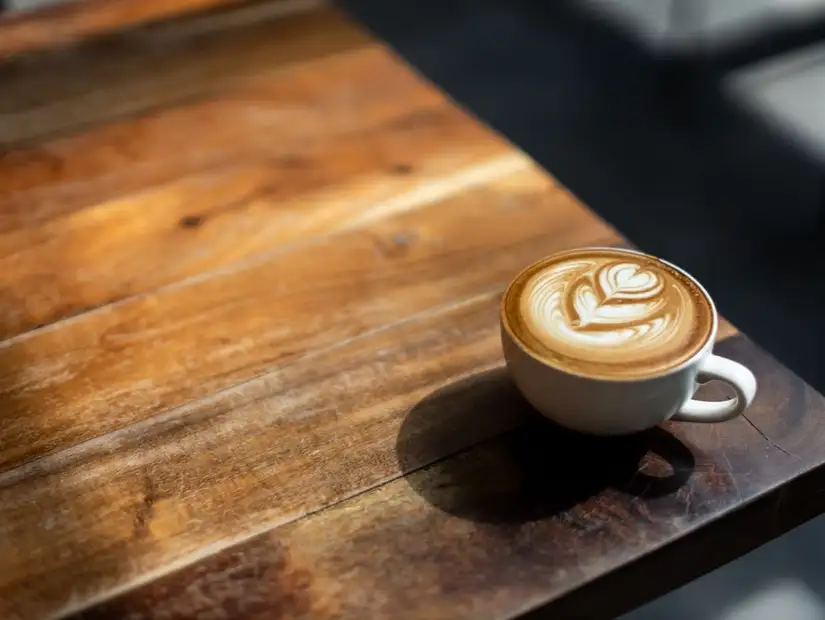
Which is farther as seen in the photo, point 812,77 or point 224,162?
point 812,77

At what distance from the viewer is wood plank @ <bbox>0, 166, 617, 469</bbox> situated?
0.69 m

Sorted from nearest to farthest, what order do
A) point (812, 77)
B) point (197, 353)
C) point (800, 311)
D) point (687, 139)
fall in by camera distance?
1. point (197, 353)
2. point (800, 311)
3. point (812, 77)
4. point (687, 139)

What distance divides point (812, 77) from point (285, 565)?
1473mm

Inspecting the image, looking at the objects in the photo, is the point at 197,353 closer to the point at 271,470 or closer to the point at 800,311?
the point at 271,470

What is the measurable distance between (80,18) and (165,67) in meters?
0.16

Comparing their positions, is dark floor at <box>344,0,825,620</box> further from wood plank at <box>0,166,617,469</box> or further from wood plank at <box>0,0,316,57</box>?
wood plank at <box>0,0,316,57</box>

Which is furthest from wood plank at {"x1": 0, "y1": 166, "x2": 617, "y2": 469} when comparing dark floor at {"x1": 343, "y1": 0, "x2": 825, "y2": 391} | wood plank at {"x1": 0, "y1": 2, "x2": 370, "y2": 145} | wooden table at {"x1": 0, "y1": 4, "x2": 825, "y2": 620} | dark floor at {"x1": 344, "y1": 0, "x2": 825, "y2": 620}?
dark floor at {"x1": 343, "y1": 0, "x2": 825, "y2": 391}

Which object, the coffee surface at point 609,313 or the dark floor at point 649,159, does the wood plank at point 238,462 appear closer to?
the coffee surface at point 609,313

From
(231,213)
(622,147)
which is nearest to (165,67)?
(231,213)

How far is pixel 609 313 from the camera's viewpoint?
2.03 feet

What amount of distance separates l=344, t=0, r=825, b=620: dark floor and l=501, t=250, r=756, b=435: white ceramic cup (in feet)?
1.44

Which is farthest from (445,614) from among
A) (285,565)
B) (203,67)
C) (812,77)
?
(812,77)

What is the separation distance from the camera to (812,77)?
1.71 metres

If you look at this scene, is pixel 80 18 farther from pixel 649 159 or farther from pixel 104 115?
pixel 649 159
